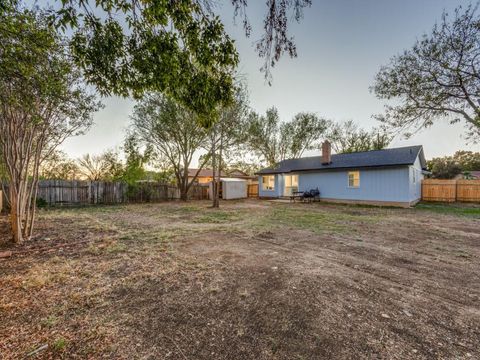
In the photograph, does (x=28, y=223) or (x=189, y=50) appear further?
(x=28, y=223)

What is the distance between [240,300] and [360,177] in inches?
613

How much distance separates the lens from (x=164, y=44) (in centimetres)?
328

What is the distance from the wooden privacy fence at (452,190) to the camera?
52.7ft

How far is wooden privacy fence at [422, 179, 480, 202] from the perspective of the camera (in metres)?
16.1

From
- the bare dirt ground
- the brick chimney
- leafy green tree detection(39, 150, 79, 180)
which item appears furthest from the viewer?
the brick chimney

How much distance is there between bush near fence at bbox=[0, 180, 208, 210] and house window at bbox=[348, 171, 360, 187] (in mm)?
14367

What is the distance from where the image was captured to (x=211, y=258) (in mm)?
4527

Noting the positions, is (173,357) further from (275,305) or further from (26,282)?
(26,282)

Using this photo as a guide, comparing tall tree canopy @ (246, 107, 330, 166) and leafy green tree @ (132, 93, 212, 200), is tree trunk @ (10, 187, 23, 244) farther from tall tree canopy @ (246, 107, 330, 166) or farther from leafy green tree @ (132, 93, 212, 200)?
tall tree canopy @ (246, 107, 330, 166)

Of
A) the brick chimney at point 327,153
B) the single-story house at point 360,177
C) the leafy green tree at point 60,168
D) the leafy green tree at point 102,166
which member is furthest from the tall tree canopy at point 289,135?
the leafy green tree at point 60,168

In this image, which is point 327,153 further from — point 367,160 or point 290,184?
point 290,184

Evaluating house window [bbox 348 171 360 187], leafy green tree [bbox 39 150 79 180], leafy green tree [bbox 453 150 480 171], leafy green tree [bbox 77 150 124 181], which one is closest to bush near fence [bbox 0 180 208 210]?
leafy green tree [bbox 77 150 124 181]

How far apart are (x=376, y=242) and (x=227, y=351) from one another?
212 inches

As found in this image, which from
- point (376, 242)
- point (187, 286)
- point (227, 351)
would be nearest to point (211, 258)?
point (187, 286)
